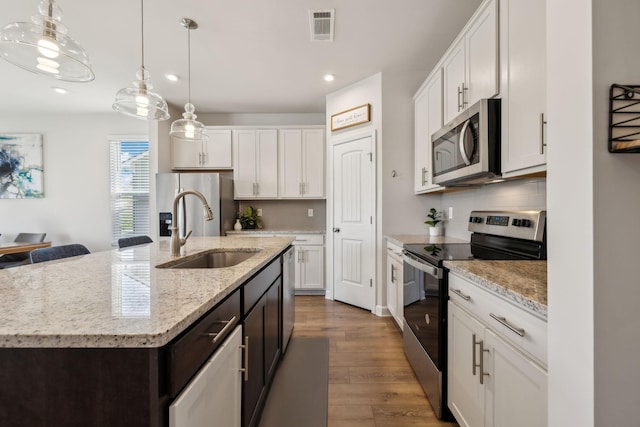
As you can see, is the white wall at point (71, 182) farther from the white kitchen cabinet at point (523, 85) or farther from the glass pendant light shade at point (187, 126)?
the white kitchen cabinet at point (523, 85)

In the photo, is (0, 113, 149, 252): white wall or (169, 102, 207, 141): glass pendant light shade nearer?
(169, 102, 207, 141): glass pendant light shade

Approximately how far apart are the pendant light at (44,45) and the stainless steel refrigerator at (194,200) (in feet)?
7.66

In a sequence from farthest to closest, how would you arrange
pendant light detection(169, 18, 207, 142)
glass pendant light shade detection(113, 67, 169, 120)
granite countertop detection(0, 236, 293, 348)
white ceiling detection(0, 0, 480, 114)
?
pendant light detection(169, 18, 207, 142) < white ceiling detection(0, 0, 480, 114) < glass pendant light shade detection(113, 67, 169, 120) < granite countertop detection(0, 236, 293, 348)

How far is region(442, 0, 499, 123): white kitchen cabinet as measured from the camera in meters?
1.60

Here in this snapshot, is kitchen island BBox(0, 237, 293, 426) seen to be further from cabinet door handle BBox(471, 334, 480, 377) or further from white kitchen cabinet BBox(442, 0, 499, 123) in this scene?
white kitchen cabinet BBox(442, 0, 499, 123)

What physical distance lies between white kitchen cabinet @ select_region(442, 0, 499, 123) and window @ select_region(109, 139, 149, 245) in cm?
Result: 461

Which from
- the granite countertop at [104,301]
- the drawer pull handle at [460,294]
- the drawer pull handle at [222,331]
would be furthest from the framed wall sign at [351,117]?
the drawer pull handle at [222,331]

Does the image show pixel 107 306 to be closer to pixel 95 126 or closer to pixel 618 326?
pixel 618 326

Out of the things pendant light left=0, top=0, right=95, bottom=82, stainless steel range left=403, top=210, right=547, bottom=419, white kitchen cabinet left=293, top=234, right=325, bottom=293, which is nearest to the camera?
pendant light left=0, top=0, right=95, bottom=82

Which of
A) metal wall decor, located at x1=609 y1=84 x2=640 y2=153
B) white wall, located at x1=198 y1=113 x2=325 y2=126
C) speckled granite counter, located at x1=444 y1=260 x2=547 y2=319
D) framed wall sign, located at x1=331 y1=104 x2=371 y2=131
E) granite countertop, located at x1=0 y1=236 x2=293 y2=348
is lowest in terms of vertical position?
speckled granite counter, located at x1=444 y1=260 x2=547 y2=319

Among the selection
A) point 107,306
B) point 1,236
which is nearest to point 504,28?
point 107,306

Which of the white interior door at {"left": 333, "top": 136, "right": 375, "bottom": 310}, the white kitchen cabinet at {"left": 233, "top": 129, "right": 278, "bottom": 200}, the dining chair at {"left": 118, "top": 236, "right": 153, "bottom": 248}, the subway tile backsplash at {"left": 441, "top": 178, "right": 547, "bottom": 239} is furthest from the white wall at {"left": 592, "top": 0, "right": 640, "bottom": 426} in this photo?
the white kitchen cabinet at {"left": 233, "top": 129, "right": 278, "bottom": 200}

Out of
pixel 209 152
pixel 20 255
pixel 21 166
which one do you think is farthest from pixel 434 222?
pixel 21 166

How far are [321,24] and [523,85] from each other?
5.58ft
